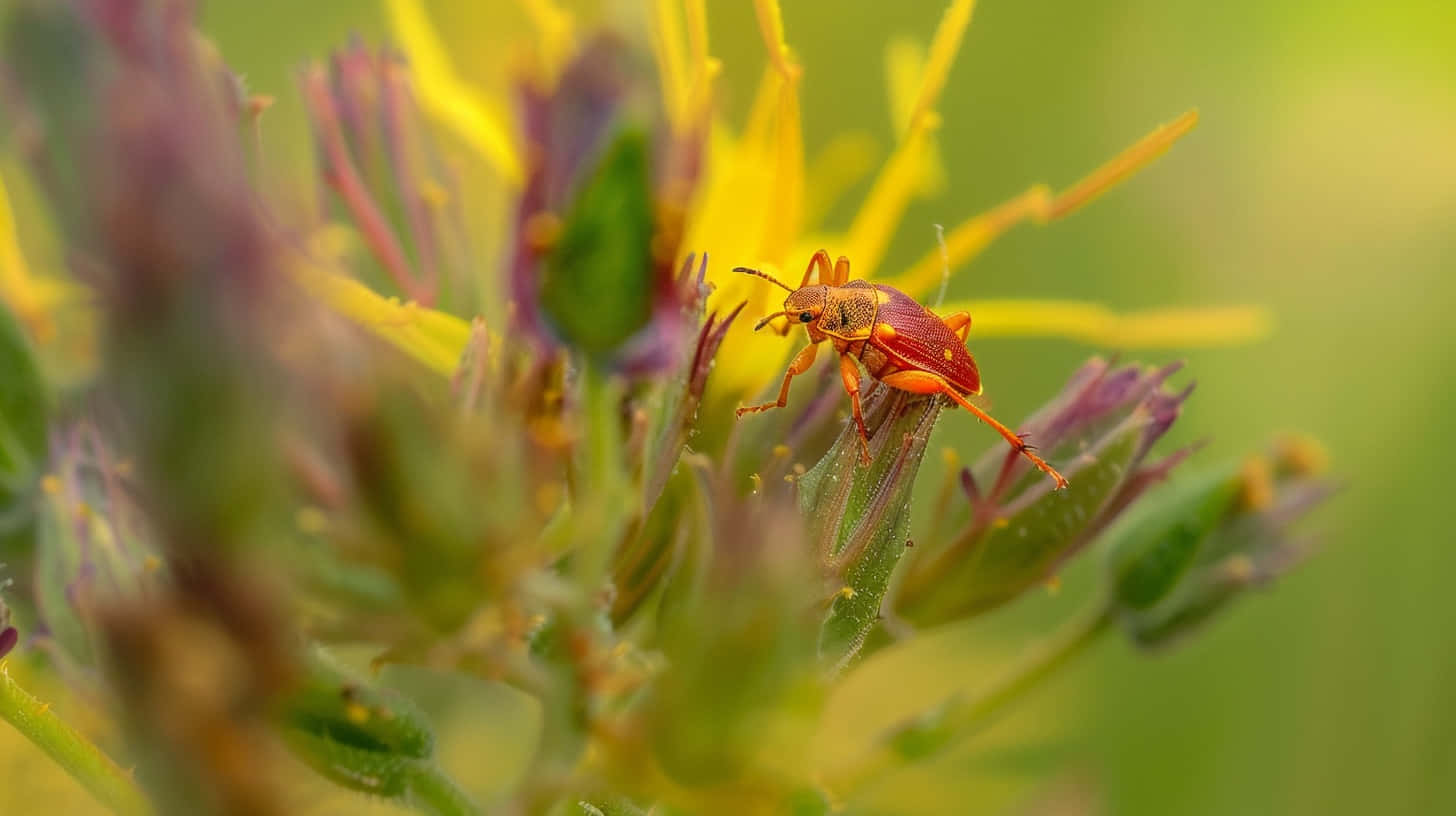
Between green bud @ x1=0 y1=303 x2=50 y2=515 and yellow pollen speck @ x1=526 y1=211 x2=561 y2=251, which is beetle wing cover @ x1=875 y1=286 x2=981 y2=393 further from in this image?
green bud @ x1=0 y1=303 x2=50 y2=515

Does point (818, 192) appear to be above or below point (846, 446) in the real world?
above

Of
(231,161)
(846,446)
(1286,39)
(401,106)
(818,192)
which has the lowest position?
(231,161)

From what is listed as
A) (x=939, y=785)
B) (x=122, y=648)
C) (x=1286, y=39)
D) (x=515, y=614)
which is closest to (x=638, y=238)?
(x=515, y=614)

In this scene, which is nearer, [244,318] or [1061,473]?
[244,318]

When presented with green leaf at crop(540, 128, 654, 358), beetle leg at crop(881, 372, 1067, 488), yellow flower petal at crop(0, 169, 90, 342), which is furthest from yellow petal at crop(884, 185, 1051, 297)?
yellow flower petal at crop(0, 169, 90, 342)

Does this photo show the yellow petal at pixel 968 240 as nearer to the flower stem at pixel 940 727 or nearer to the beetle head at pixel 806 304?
the beetle head at pixel 806 304

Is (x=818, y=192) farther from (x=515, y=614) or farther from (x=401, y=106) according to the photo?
(x=515, y=614)

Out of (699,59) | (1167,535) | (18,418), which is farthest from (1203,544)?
(18,418)
